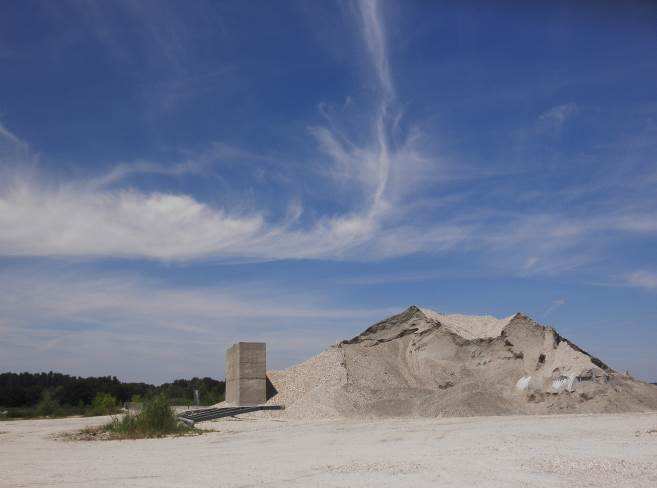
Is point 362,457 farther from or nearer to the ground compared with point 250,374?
nearer to the ground

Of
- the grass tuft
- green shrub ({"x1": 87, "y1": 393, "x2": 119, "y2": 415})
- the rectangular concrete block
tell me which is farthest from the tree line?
the grass tuft

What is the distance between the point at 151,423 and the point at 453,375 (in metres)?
13.1

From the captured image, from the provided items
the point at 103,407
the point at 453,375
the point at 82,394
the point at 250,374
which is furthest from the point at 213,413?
the point at 82,394

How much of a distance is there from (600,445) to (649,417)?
853 cm

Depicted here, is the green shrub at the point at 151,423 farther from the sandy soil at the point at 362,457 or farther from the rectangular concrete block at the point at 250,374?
the rectangular concrete block at the point at 250,374

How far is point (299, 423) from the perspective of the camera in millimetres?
19312

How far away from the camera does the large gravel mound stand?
72.0 ft

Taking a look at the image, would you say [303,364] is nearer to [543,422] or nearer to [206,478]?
[543,422]

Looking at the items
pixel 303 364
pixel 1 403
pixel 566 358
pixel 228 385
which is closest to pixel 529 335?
pixel 566 358

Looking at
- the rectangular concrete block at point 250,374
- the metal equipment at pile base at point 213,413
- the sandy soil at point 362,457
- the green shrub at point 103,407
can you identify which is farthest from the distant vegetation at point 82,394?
the sandy soil at point 362,457

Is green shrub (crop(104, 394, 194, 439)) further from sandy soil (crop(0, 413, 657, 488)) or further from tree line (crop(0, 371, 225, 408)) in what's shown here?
tree line (crop(0, 371, 225, 408))

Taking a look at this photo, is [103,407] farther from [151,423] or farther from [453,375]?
[453,375]

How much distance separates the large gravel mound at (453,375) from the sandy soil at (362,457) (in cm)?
465

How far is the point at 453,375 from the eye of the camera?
25016 millimetres
